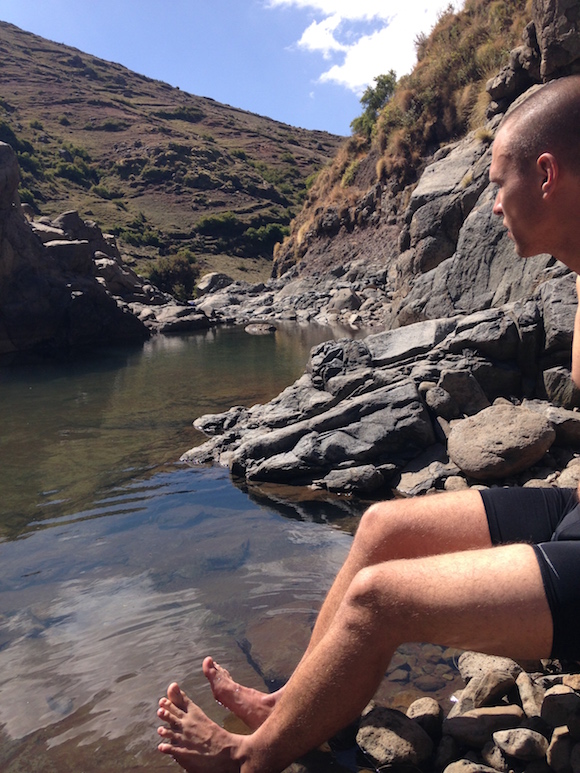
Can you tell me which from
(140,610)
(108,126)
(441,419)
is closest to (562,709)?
(140,610)

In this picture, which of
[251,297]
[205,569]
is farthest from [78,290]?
[205,569]

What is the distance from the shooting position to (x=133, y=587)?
3.82m

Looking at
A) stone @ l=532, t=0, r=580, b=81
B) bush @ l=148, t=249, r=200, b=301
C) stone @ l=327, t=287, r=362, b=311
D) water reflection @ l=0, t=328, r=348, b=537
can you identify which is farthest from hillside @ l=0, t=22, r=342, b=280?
stone @ l=532, t=0, r=580, b=81

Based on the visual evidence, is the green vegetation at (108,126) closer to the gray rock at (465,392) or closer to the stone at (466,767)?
the gray rock at (465,392)

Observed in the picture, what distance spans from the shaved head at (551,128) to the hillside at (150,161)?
45.1 metres

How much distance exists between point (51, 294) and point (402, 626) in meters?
23.7

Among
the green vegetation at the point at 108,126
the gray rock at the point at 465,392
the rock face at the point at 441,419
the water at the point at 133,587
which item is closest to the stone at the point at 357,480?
the rock face at the point at 441,419

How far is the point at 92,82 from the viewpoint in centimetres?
10081

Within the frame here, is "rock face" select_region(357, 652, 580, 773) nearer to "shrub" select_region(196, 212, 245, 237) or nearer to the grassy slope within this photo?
the grassy slope

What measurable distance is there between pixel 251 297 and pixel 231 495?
3272 centimetres

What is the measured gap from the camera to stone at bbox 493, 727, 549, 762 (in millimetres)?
1868

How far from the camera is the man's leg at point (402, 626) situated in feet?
5.14

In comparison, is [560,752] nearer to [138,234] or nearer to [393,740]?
[393,740]

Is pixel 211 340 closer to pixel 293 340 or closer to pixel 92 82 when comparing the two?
pixel 293 340
